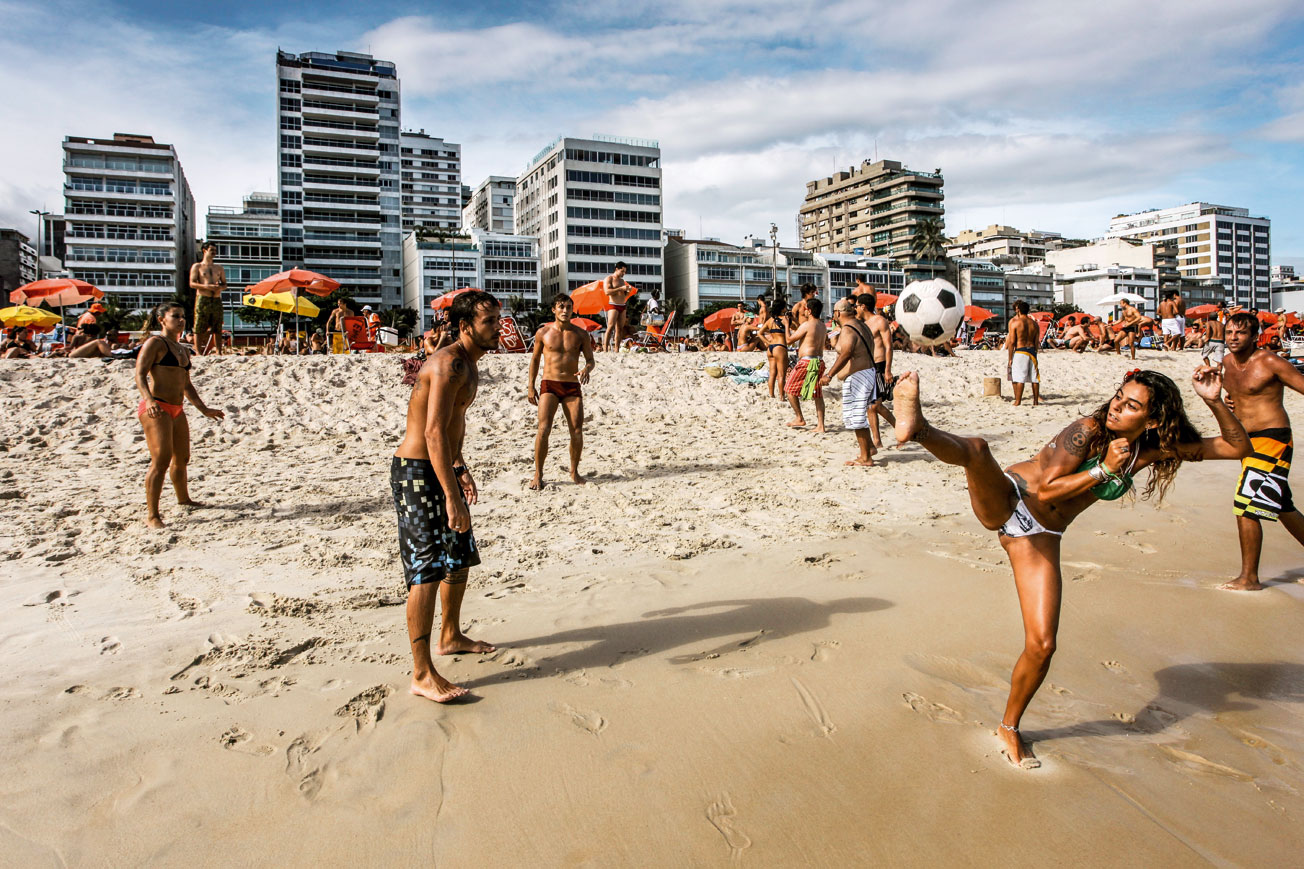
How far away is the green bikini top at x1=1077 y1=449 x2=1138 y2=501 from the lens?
Answer: 2645mm

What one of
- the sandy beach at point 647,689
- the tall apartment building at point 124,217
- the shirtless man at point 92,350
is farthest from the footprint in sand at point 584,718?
the tall apartment building at point 124,217

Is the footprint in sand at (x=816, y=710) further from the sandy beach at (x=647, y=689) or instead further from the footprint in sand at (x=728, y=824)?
the footprint in sand at (x=728, y=824)

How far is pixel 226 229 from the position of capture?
7338 cm

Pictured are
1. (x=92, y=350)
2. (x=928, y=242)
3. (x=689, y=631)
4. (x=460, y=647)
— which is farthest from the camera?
(x=928, y=242)

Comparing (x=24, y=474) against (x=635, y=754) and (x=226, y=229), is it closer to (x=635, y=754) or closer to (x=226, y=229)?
(x=635, y=754)

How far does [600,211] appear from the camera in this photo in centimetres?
8156

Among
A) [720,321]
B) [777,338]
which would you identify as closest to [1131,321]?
[720,321]

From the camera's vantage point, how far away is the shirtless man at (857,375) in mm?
7559

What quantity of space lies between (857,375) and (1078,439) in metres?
5.19

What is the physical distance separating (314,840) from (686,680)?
151 cm

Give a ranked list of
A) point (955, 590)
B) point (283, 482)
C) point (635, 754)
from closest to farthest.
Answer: point (635, 754), point (955, 590), point (283, 482)

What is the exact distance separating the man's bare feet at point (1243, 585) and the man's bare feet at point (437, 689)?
169 inches

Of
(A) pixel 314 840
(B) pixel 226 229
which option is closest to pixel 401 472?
(A) pixel 314 840

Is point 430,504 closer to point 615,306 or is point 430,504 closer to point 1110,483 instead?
point 1110,483
